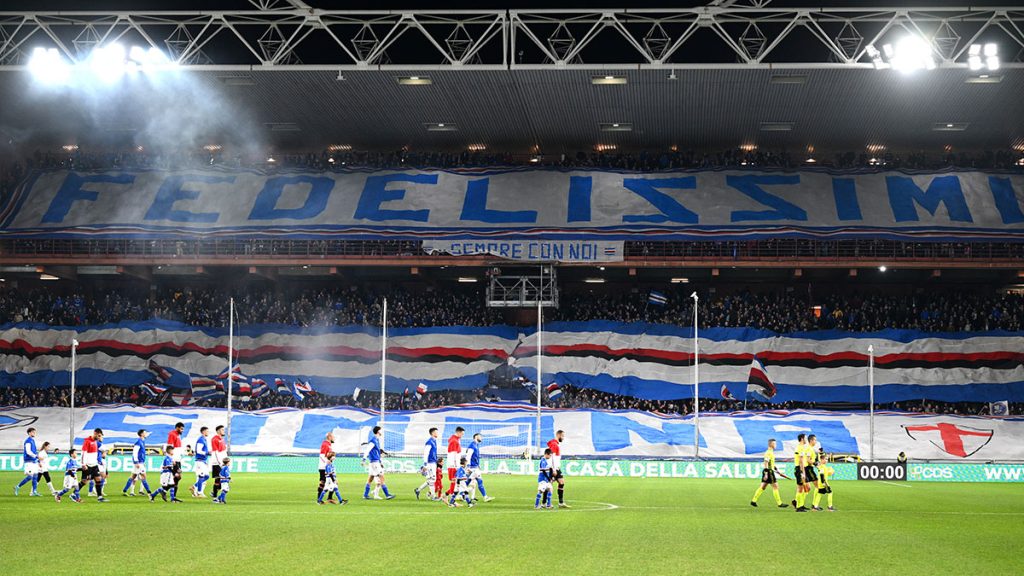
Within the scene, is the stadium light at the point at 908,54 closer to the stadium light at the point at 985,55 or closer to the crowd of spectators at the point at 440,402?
the stadium light at the point at 985,55

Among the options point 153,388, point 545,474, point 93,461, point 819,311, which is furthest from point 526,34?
point 93,461

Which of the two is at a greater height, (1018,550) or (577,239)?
(577,239)

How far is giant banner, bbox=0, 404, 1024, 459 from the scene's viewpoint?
50406mm

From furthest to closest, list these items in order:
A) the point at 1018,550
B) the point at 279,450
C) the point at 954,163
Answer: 1. the point at 954,163
2. the point at 279,450
3. the point at 1018,550

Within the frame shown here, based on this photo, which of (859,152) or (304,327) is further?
(859,152)

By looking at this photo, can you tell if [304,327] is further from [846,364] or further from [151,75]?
[846,364]

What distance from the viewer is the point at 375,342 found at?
56.7 m

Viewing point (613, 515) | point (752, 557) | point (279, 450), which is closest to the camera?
point (752, 557)

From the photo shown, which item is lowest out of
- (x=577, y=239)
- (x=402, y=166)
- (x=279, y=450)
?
(x=279, y=450)

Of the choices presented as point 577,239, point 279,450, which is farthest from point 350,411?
point 577,239

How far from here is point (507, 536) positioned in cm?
2084

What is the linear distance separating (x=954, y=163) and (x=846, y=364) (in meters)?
15.8

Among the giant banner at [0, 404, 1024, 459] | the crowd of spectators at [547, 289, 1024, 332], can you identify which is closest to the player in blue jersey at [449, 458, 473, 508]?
the giant banner at [0, 404, 1024, 459]

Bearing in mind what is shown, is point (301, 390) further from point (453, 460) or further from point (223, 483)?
point (453, 460)
